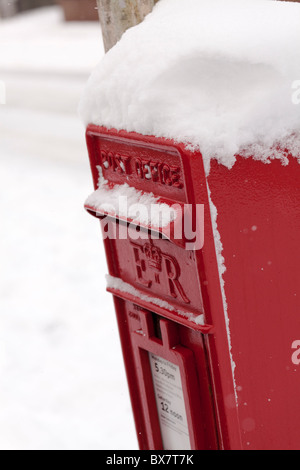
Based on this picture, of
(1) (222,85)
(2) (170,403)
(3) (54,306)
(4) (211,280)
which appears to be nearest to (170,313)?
(4) (211,280)

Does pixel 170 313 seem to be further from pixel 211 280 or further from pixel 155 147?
pixel 155 147

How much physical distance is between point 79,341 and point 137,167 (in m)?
2.07

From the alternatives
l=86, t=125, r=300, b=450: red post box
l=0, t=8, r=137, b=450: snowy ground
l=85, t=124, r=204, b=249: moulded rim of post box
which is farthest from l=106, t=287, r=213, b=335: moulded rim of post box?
l=0, t=8, r=137, b=450: snowy ground

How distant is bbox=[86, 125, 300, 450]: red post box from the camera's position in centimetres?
156

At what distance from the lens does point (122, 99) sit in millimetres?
1660

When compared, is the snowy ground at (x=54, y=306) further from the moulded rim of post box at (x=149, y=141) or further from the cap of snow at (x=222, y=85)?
the cap of snow at (x=222, y=85)

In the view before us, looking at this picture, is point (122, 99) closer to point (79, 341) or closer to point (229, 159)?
point (229, 159)

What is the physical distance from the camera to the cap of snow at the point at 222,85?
1523 mm

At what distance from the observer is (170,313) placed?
171cm

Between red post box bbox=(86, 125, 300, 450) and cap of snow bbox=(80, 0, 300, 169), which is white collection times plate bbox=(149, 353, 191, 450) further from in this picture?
cap of snow bbox=(80, 0, 300, 169)

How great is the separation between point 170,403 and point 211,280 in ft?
1.83

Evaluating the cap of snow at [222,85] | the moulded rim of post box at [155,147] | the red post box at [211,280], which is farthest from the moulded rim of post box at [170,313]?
the cap of snow at [222,85]

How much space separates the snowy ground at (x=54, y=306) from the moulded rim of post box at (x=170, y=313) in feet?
3.71

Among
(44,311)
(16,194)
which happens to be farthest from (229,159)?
(16,194)
